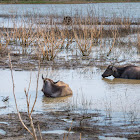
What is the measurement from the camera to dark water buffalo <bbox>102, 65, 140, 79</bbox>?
870 cm

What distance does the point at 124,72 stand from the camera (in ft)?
29.1

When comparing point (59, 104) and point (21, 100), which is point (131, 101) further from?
point (21, 100)

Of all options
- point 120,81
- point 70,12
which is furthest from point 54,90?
point 70,12

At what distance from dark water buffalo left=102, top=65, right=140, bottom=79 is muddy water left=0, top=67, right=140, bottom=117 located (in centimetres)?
16

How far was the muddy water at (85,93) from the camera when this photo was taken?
237 inches

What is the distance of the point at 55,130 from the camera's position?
15.6ft

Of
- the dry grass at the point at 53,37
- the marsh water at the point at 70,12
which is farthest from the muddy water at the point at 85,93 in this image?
the marsh water at the point at 70,12

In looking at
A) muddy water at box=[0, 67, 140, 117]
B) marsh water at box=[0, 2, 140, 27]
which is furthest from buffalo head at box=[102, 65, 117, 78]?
marsh water at box=[0, 2, 140, 27]

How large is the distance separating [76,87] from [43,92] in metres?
0.97

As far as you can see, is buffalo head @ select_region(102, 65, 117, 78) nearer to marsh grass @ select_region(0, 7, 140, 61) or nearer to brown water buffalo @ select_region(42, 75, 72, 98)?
marsh grass @ select_region(0, 7, 140, 61)

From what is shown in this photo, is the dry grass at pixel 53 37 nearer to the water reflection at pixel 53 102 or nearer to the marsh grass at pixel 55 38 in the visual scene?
the marsh grass at pixel 55 38

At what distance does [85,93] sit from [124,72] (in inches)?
82.4

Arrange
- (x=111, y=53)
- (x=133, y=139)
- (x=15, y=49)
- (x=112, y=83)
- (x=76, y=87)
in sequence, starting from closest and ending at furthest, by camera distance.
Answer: (x=133, y=139) < (x=76, y=87) < (x=112, y=83) < (x=111, y=53) < (x=15, y=49)

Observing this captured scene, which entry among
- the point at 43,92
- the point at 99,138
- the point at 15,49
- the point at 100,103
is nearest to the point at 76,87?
the point at 43,92
